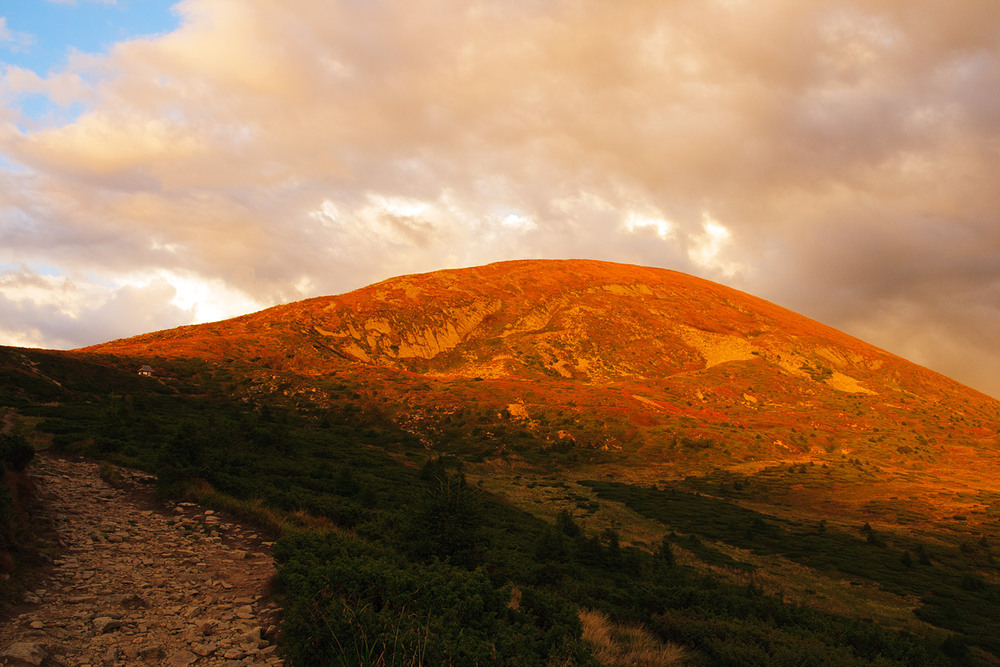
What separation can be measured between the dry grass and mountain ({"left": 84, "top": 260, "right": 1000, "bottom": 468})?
1637 inches

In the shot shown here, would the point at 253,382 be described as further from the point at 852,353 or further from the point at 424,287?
the point at 852,353

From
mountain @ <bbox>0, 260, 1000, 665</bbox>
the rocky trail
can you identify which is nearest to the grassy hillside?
→ mountain @ <bbox>0, 260, 1000, 665</bbox>

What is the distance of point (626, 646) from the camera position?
→ 9.34m

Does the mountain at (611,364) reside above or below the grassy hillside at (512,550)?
above

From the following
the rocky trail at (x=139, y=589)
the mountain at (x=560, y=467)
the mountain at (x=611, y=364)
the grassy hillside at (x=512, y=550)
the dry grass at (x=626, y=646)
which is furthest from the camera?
the mountain at (x=611, y=364)

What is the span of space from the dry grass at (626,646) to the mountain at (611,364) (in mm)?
41568

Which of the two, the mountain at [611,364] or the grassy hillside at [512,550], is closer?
the grassy hillside at [512,550]

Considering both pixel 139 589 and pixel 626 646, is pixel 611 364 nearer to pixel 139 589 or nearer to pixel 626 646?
pixel 626 646

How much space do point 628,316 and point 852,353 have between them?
176 feet

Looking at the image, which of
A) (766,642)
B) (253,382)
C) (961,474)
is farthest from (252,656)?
(961,474)

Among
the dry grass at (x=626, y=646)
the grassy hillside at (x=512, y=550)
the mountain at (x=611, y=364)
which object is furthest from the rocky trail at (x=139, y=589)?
the mountain at (x=611, y=364)

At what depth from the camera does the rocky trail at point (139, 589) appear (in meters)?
6.52

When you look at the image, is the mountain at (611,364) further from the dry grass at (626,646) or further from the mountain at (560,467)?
the dry grass at (626,646)

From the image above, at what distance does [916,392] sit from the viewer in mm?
101000
